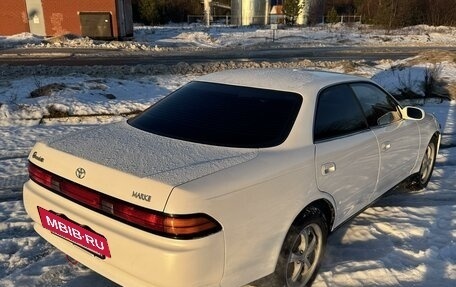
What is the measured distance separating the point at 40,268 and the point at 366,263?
104 inches

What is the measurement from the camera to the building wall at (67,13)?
2717 centimetres

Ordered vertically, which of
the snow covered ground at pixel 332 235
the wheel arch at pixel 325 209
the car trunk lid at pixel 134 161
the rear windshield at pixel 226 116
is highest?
the rear windshield at pixel 226 116

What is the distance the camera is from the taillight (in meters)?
2.16

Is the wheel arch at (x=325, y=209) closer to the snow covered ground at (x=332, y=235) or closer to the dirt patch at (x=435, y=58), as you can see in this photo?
the snow covered ground at (x=332, y=235)

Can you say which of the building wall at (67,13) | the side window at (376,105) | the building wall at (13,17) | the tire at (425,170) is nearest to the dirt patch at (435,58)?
the tire at (425,170)

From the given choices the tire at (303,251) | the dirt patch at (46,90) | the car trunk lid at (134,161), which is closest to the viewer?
the car trunk lid at (134,161)

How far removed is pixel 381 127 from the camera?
377 centimetres

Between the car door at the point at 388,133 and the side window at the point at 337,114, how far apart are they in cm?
14

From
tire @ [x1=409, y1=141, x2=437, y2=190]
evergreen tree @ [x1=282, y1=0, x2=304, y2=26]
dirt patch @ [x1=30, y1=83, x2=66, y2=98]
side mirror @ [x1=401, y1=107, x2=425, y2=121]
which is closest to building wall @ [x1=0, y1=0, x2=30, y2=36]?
dirt patch @ [x1=30, y1=83, x2=66, y2=98]

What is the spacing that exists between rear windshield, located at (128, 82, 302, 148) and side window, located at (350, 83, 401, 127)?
906mm

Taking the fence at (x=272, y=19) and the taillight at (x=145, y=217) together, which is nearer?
the taillight at (x=145, y=217)

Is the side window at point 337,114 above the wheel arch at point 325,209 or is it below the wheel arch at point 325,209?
above

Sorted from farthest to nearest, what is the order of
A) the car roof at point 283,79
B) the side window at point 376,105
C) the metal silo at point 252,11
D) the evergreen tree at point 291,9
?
1. the metal silo at point 252,11
2. the evergreen tree at point 291,9
3. the side window at point 376,105
4. the car roof at point 283,79

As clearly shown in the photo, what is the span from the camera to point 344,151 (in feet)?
10.5
